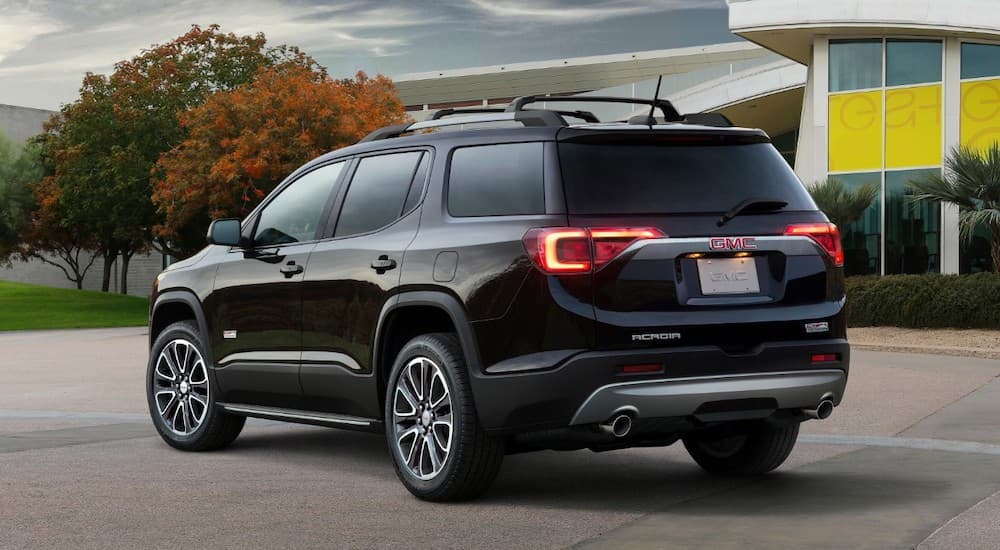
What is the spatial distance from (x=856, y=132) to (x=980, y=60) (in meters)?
2.88

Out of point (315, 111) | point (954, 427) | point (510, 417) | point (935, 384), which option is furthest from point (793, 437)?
point (315, 111)

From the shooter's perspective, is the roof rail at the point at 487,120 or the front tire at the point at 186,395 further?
the front tire at the point at 186,395

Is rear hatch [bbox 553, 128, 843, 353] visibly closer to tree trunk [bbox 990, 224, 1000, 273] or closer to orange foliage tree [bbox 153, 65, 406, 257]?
tree trunk [bbox 990, 224, 1000, 273]

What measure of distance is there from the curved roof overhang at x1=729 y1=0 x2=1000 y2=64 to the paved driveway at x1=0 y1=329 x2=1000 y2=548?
743 inches

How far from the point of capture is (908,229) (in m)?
29.9

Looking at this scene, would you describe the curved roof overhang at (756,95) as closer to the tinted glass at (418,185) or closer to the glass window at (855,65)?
the glass window at (855,65)

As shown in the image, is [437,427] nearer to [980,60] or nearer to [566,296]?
[566,296]

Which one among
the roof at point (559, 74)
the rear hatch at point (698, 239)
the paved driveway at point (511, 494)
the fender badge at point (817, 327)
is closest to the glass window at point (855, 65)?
the paved driveway at point (511, 494)

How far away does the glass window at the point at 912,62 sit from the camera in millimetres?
30172

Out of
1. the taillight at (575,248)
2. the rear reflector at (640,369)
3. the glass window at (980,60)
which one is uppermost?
the glass window at (980,60)

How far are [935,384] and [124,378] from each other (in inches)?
373

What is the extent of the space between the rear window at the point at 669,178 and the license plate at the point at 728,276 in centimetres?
28

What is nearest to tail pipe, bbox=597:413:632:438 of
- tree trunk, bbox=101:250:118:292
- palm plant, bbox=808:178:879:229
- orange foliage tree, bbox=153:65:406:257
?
palm plant, bbox=808:178:879:229

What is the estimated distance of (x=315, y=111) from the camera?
34312 mm
